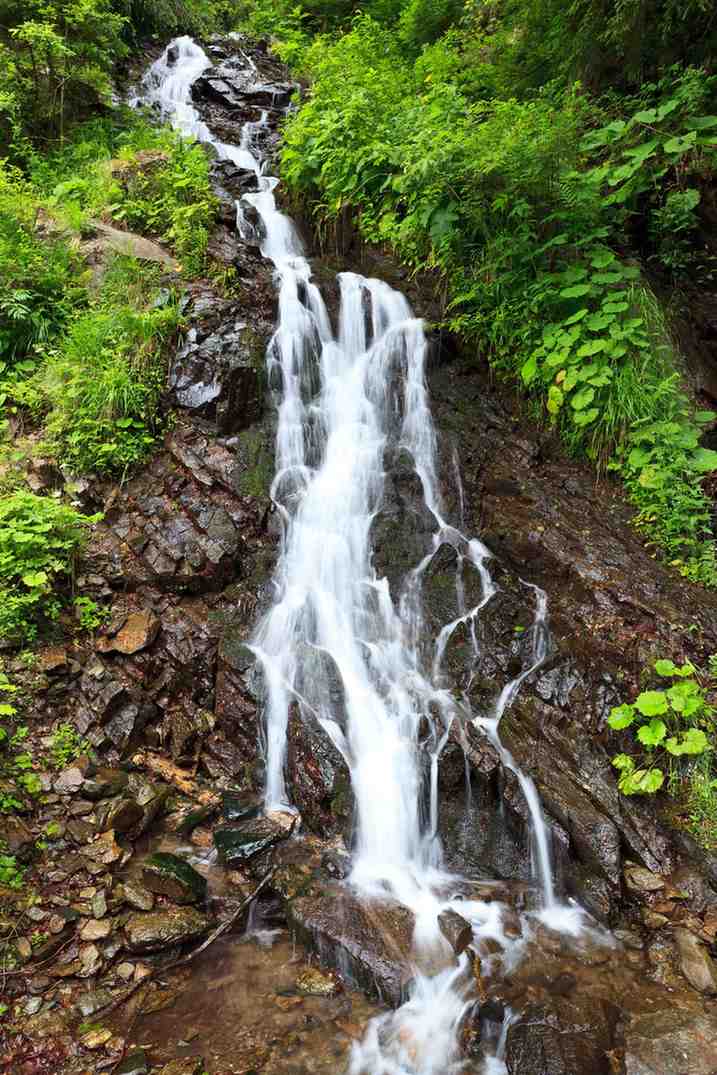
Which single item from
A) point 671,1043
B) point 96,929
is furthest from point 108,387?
point 671,1043

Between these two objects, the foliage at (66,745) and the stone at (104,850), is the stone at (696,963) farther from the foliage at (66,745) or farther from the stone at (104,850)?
the foliage at (66,745)

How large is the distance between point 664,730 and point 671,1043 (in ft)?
6.04

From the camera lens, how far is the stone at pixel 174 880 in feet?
13.1

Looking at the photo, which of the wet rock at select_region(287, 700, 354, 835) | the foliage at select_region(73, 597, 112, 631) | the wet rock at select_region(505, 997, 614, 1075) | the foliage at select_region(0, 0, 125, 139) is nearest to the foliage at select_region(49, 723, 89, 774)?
the foliage at select_region(73, 597, 112, 631)

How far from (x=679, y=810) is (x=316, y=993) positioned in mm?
2813

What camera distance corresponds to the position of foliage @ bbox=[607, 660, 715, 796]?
434 cm

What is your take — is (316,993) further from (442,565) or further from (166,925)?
(442,565)

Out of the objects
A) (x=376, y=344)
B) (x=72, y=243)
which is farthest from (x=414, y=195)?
(x=72, y=243)

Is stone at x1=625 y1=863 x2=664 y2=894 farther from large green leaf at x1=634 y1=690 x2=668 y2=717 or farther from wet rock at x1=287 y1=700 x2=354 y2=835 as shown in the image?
wet rock at x1=287 y1=700 x2=354 y2=835

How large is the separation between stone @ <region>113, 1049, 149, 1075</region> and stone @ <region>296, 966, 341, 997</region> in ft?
3.08

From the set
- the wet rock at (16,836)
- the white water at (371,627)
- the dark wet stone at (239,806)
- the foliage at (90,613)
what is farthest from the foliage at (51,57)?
the dark wet stone at (239,806)

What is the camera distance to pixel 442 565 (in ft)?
20.0

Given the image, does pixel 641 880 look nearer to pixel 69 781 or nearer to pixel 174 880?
pixel 174 880

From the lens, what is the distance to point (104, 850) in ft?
13.3
